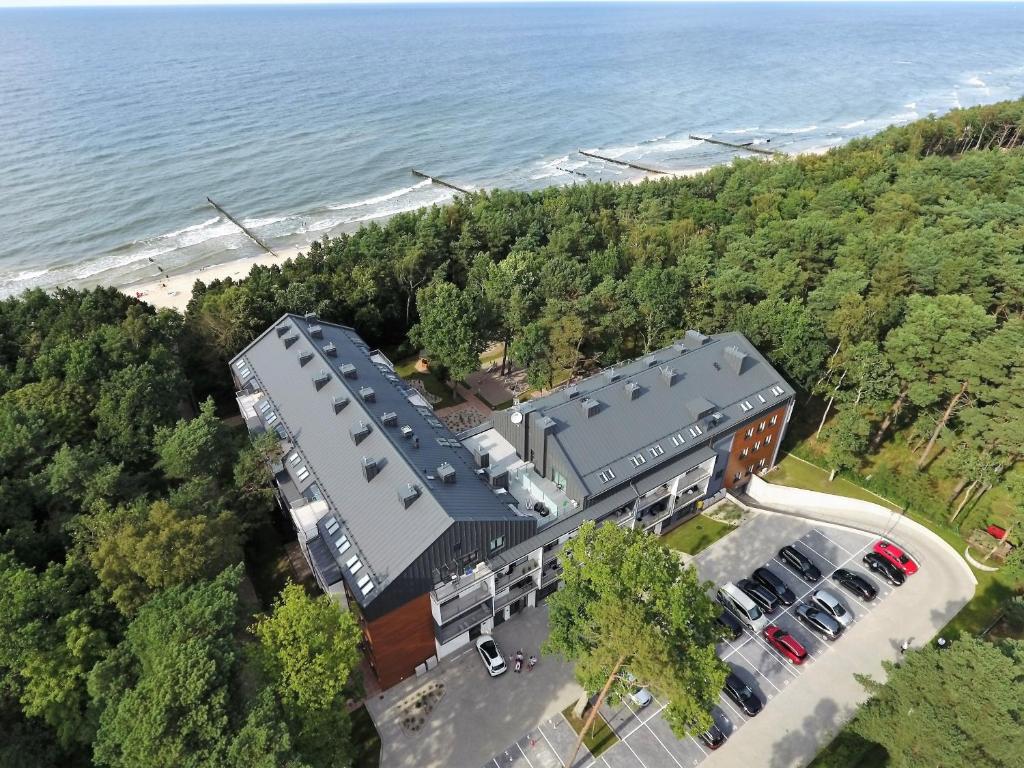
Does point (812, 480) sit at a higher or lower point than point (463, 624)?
lower

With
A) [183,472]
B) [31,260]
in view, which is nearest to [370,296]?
[183,472]

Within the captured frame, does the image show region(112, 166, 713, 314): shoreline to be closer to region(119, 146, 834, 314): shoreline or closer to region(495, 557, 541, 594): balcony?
region(119, 146, 834, 314): shoreline

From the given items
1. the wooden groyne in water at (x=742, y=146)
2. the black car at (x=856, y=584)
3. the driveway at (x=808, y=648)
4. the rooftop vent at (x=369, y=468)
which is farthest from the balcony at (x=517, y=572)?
the wooden groyne in water at (x=742, y=146)

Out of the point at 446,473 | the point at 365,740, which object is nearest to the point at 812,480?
the point at 446,473

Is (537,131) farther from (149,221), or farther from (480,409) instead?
(480,409)

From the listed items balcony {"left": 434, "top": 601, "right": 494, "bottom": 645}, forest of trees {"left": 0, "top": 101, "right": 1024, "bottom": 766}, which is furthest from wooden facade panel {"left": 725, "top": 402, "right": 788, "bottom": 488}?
balcony {"left": 434, "top": 601, "right": 494, "bottom": 645}

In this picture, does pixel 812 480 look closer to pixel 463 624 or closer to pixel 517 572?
pixel 517 572
